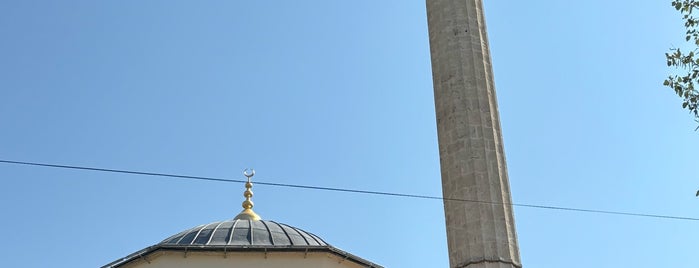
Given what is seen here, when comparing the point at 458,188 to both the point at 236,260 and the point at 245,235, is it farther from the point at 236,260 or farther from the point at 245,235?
the point at 245,235

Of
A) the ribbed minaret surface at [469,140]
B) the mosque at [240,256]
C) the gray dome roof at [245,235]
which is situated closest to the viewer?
the ribbed minaret surface at [469,140]

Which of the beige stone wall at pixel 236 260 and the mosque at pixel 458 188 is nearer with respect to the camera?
the mosque at pixel 458 188

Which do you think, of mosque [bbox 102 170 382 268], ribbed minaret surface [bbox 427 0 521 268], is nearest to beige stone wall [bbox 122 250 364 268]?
mosque [bbox 102 170 382 268]

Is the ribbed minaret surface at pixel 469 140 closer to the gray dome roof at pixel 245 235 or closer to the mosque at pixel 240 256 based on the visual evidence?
the mosque at pixel 240 256

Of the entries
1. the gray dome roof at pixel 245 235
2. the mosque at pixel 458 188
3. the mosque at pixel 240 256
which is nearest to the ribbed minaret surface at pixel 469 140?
the mosque at pixel 458 188

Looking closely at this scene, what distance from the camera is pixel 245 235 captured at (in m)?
12.2

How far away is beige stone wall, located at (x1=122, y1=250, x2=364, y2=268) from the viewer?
1134 centimetres

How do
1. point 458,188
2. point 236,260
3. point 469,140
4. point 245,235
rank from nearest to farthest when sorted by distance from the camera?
point 458,188 < point 469,140 < point 236,260 < point 245,235

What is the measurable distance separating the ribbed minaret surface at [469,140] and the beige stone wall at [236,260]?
3.25 meters

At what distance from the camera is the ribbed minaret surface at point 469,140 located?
26.9ft

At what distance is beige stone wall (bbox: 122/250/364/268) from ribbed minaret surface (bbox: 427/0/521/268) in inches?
128

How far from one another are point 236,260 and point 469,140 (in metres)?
4.37

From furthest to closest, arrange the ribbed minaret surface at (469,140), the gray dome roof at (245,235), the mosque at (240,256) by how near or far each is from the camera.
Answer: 1. the gray dome roof at (245,235)
2. the mosque at (240,256)
3. the ribbed minaret surface at (469,140)

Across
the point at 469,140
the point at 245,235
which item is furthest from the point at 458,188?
the point at 245,235
